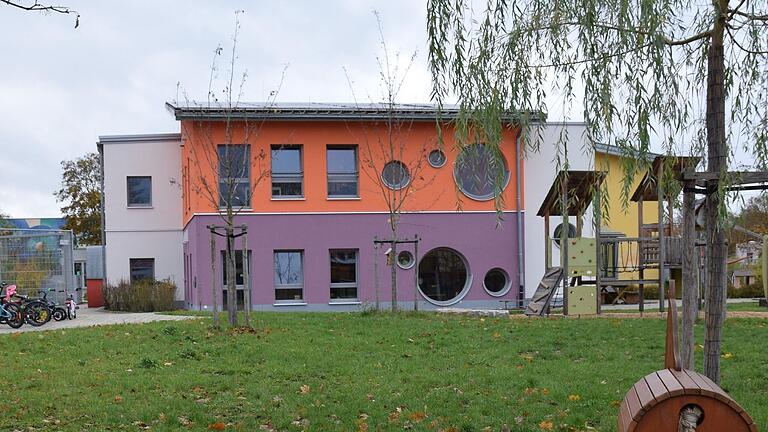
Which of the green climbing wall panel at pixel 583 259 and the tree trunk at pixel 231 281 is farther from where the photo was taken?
the green climbing wall panel at pixel 583 259

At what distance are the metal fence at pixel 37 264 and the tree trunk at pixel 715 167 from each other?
18169 mm

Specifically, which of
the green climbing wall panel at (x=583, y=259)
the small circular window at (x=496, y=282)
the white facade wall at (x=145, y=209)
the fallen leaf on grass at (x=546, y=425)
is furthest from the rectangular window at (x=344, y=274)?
the fallen leaf on grass at (x=546, y=425)

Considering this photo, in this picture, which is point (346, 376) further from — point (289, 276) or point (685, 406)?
point (289, 276)

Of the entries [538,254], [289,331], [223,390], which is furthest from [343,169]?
[223,390]

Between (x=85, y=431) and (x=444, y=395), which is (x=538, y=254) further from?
(x=85, y=431)

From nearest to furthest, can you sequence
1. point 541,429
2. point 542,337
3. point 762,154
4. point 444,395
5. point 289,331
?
1. point 762,154
2. point 541,429
3. point 444,395
4. point 542,337
5. point 289,331

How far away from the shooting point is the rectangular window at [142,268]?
2948 centimetres

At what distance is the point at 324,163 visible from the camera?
84.9 ft

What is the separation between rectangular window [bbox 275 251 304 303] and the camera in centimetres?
2561

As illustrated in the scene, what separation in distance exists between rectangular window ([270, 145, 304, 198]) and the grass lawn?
1135 cm


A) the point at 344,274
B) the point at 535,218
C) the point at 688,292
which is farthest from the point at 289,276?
the point at 688,292

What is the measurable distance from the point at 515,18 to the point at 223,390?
5019 millimetres

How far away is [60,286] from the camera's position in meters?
21.2

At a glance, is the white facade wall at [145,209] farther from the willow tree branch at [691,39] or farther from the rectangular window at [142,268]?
the willow tree branch at [691,39]
